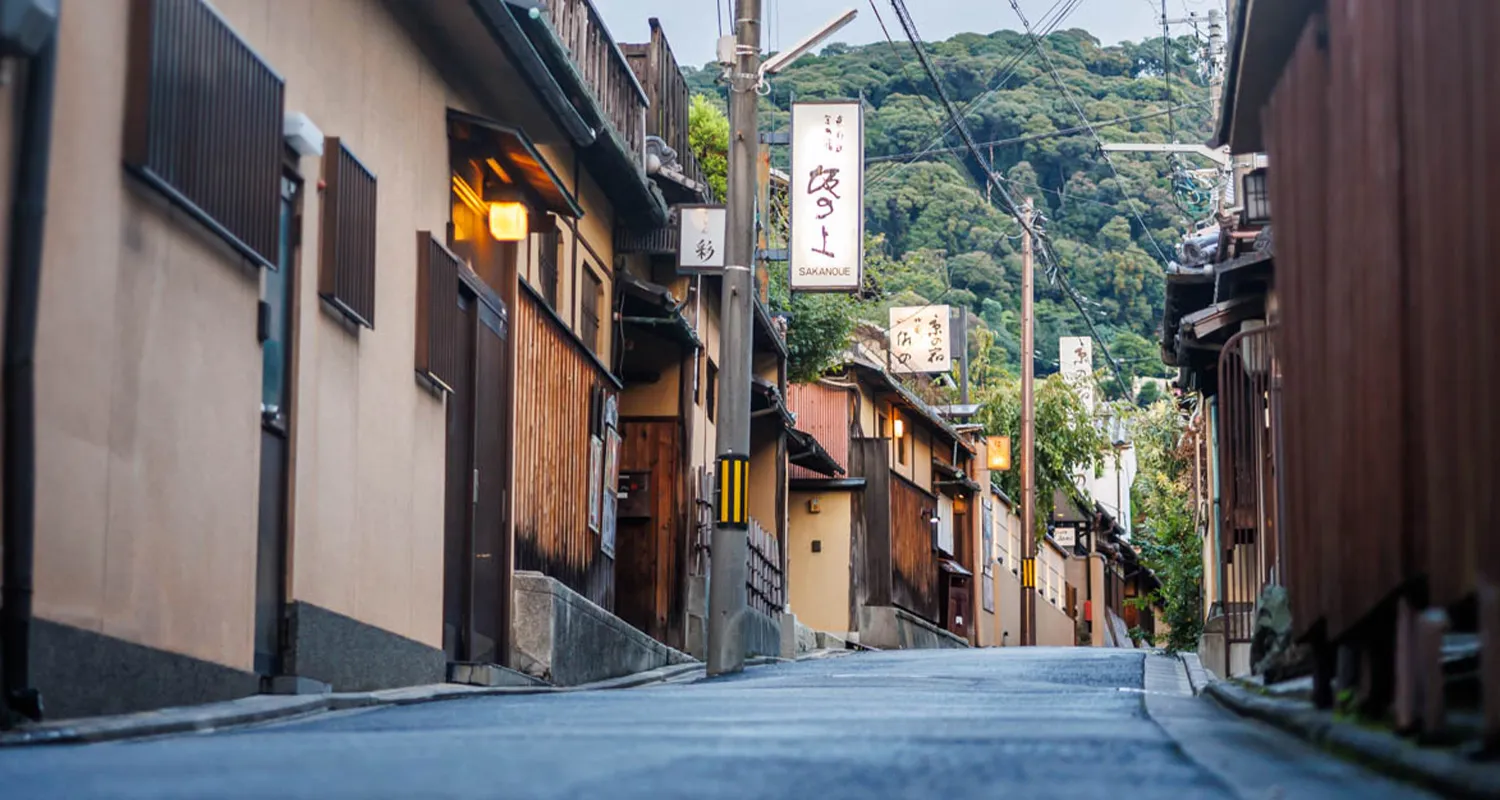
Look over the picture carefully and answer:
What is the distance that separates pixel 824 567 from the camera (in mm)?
40281

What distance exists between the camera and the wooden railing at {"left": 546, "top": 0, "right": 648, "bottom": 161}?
711 inches

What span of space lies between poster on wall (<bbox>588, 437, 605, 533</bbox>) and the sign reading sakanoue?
436 centimetres

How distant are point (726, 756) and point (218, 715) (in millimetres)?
3531

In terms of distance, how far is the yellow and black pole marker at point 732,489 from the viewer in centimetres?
1952

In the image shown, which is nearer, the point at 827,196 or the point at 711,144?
the point at 827,196

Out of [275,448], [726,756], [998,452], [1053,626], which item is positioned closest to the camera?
[726,756]

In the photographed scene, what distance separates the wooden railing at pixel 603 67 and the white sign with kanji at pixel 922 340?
91.1 ft

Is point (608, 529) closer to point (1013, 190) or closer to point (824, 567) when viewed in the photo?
point (824, 567)

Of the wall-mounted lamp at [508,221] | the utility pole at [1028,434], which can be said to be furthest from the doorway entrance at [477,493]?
the utility pole at [1028,434]

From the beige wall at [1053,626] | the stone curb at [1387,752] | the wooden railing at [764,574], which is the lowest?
the beige wall at [1053,626]

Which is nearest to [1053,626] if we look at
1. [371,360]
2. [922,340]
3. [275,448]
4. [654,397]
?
[922,340]

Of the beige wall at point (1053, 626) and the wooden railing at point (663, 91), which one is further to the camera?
the beige wall at point (1053, 626)

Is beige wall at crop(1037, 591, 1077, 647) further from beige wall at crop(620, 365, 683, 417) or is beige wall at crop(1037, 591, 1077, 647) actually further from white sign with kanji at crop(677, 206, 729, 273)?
white sign with kanji at crop(677, 206, 729, 273)

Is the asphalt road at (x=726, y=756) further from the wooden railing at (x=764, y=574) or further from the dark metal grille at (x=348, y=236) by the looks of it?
the wooden railing at (x=764, y=574)
